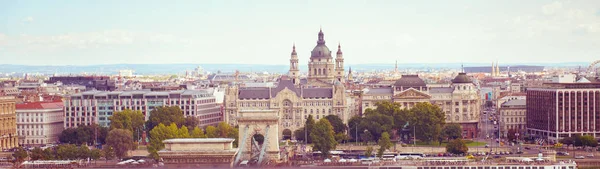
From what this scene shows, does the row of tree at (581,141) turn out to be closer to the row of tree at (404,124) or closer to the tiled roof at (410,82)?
the row of tree at (404,124)

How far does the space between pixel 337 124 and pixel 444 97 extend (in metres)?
17.0

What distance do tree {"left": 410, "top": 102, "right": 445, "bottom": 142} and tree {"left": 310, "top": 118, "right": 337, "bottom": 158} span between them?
10.3 meters

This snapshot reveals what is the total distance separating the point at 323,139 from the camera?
292ft

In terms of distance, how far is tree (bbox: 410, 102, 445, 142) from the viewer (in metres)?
99.9

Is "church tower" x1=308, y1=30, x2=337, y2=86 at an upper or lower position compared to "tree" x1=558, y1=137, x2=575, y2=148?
upper

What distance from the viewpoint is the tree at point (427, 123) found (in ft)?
328

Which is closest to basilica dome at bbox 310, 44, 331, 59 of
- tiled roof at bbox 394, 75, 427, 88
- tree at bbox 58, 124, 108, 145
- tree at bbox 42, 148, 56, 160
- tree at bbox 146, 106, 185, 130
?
tiled roof at bbox 394, 75, 427, 88

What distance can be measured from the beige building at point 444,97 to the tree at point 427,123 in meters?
11.8

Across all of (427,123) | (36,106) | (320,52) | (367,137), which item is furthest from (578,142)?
(320,52)

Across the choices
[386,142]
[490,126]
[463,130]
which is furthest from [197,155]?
[490,126]

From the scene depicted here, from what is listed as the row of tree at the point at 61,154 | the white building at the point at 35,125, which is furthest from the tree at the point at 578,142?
the white building at the point at 35,125

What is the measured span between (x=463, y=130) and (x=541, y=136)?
36.9 ft

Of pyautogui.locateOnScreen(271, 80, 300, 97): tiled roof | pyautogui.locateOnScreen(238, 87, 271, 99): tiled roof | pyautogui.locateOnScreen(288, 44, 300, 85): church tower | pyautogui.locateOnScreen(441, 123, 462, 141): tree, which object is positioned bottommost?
pyautogui.locateOnScreen(441, 123, 462, 141): tree

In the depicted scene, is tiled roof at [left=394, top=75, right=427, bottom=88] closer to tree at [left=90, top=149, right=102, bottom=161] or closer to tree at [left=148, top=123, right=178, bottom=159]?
tree at [left=148, top=123, right=178, bottom=159]
